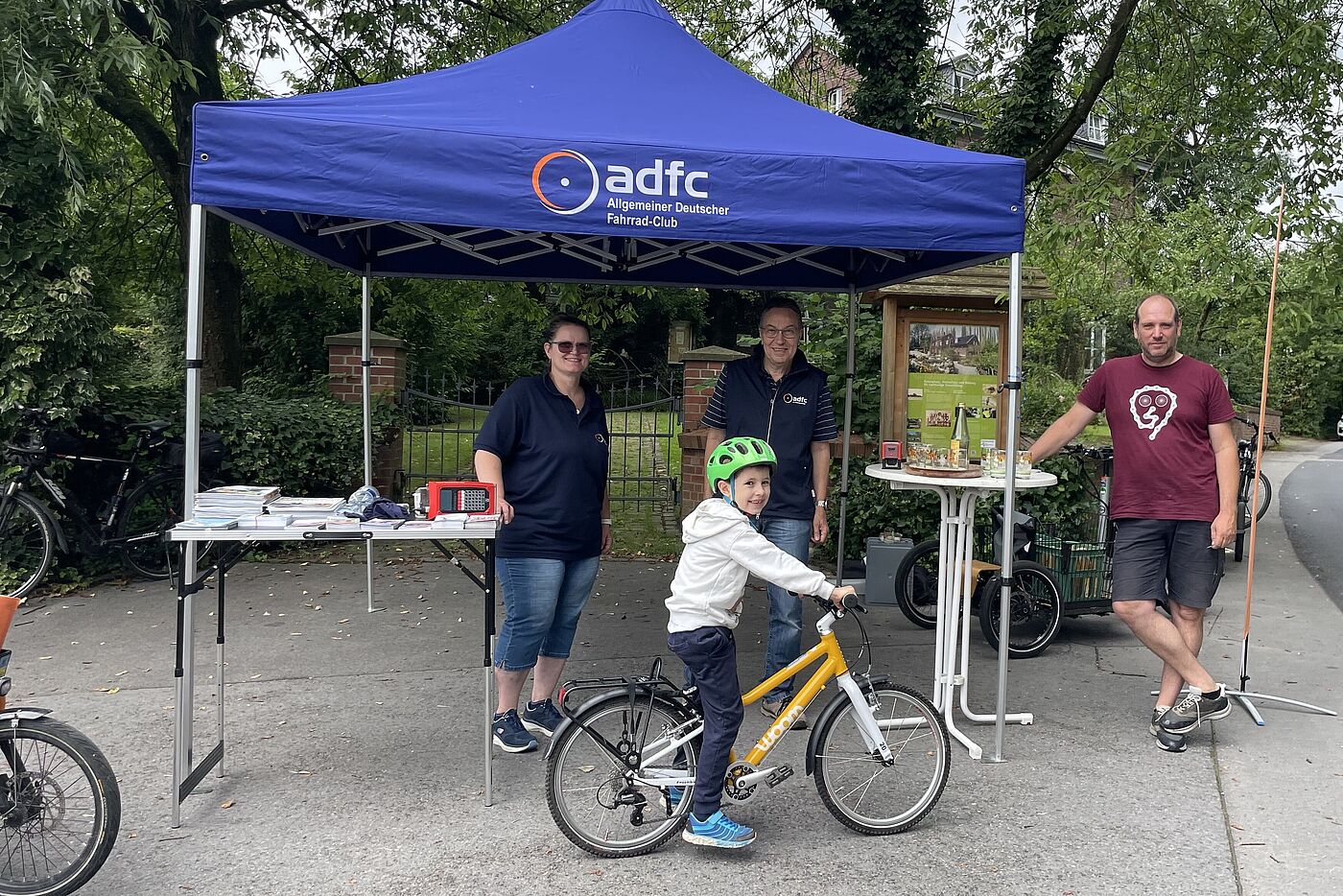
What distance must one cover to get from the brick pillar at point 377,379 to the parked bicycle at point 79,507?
1547 millimetres

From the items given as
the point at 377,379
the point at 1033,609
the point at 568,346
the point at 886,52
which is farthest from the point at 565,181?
the point at 886,52

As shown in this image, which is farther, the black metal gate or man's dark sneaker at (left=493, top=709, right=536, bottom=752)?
the black metal gate

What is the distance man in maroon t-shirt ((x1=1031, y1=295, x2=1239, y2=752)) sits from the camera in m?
4.38

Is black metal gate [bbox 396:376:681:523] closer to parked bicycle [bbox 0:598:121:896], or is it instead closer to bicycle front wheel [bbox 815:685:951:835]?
bicycle front wheel [bbox 815:685:951:835]

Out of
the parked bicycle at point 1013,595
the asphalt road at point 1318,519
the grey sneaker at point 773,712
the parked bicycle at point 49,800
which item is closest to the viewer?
the parked bicycle at point 49,800

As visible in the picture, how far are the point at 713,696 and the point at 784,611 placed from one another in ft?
3.82

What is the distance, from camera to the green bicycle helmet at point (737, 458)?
3.23 metres

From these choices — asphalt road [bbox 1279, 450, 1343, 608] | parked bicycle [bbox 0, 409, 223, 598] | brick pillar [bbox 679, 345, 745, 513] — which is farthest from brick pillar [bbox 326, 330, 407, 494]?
asphalt road [bbox 1279, 450, 1343, 608]

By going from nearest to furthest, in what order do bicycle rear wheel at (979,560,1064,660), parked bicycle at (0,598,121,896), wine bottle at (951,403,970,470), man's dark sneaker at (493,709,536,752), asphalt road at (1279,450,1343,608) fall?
parked bicycle at (0,598,121,896), man's dark sneaker at (493,709,536,752), wine bottle at (951,403,970,470), bicycle rear wheel at (979,560,1064,660), asphalt road at (1279,450,1343,608)

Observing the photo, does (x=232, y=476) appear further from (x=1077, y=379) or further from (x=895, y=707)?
(x=1077, y=379)

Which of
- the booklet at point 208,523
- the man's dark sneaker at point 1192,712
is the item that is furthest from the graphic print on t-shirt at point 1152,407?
the booklet at point 208,523

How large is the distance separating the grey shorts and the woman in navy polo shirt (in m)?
2.37

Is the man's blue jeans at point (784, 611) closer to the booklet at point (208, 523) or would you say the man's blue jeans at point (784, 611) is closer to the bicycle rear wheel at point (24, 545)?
the booklet at point (208, 523)

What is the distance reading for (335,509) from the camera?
3883 mm
